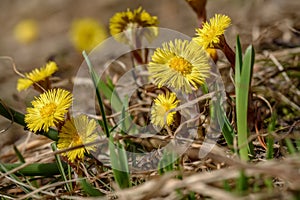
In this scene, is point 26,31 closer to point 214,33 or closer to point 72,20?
point 72,20

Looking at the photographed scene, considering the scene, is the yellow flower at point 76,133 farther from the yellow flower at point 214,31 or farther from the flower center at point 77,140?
the yellow flower at point 214,31

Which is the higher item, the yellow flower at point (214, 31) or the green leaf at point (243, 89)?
the yellow flower at point (214, 31)

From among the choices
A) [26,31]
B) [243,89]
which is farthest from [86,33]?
[243,89]

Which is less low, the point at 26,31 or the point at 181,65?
the point at 26,31

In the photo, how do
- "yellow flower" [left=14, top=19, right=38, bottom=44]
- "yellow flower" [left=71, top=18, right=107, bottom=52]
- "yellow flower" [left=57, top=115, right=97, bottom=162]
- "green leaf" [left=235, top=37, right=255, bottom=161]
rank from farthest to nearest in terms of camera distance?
"yellow flower" [left=14, top=19, right=38, bottom=44], "yellow flower" [left=71, top=18, right=107, bottom=52], "yellow flower" [left=57, top=115, right=97, bottom=162], "green leaf" [left=235, top=37, right=255, bottom=161]

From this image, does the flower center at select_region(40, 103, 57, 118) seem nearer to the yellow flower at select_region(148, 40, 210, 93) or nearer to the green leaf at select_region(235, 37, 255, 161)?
the yellow flower at select_region(148, 40, 210, 93)

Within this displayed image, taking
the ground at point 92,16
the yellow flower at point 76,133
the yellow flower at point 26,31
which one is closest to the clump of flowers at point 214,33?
the yellow flower at point 76,133

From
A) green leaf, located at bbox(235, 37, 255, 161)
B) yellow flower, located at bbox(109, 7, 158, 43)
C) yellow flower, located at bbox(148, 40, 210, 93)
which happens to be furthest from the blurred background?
green leaf, located at bbox(235, 37, 255, 161)
